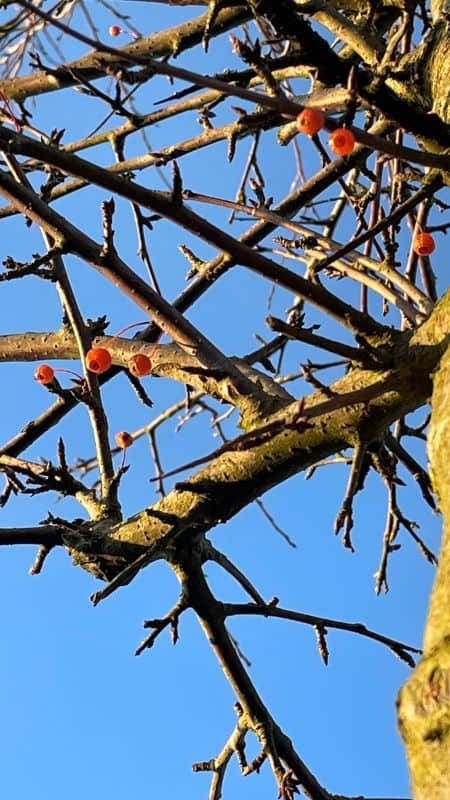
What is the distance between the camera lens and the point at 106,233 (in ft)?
6.73

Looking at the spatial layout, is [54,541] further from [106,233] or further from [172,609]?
[106,233]

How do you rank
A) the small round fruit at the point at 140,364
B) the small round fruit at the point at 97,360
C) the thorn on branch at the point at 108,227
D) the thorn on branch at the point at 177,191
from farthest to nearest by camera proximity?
the small round fruit at the point at 97,360, the small round fruit at the point at 140,364, the thorn on branch at the point at 108,227, the thorn on branch at the point at 177,191

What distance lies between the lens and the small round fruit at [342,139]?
1.49 meters

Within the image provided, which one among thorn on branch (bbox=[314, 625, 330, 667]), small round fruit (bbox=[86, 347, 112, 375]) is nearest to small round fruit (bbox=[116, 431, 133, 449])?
small round fruit (bbox=[86, 347, 112, 375])

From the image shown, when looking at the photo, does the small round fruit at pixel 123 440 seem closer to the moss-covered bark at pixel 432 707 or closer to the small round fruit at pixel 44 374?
the small round fruit at pixel 44 374

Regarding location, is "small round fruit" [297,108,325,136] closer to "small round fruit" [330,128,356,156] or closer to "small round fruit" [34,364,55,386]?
"small round fruit" [330,128,356,156]

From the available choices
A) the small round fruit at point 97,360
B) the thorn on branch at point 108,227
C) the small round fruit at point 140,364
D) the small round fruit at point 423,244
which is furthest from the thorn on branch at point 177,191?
the small round fruit at point 423,244

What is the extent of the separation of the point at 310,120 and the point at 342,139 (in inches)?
4.0

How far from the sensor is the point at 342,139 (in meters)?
→ 1.51

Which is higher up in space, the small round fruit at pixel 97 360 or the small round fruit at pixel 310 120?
the small round fruit at pixel 97 360

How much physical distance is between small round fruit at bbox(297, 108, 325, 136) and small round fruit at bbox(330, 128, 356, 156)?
1.8 inches

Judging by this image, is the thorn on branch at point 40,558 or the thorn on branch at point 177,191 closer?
the thorn on branch at point 177,191

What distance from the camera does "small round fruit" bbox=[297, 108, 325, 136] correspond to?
56.4 inches

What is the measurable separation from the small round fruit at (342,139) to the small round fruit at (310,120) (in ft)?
0.15
